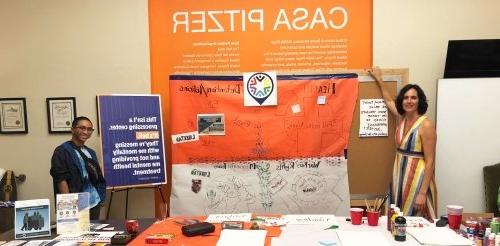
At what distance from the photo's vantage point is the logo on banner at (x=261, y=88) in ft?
10.8

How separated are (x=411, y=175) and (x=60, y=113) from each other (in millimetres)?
3087

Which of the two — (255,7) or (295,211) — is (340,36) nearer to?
(255,7)

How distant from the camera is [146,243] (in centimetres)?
188

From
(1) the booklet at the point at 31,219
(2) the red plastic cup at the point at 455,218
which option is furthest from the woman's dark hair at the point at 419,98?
(1) the booklet at the point at 31,219

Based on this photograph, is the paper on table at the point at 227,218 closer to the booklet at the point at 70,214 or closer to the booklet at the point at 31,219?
the booklet at the point at 70,214

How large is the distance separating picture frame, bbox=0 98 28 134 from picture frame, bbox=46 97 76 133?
24cm

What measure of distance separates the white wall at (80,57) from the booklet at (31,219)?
1.59 metres

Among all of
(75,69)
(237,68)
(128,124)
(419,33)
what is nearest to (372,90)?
(419,33)

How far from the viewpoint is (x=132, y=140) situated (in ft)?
10.7

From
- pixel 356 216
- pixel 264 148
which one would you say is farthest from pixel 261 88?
pixel 356 216

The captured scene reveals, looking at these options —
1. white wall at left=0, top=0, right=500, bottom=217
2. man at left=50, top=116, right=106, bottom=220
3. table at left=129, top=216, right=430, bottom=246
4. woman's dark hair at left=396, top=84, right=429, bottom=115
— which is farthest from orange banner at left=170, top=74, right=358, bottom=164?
table at left=129, top=216, right=430, bottom=246

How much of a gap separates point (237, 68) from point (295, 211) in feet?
4.48

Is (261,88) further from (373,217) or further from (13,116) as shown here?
(13,116)

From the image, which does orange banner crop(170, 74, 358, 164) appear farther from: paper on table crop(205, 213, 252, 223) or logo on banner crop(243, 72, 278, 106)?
paper on table crop(205, 213, 252, 223)
